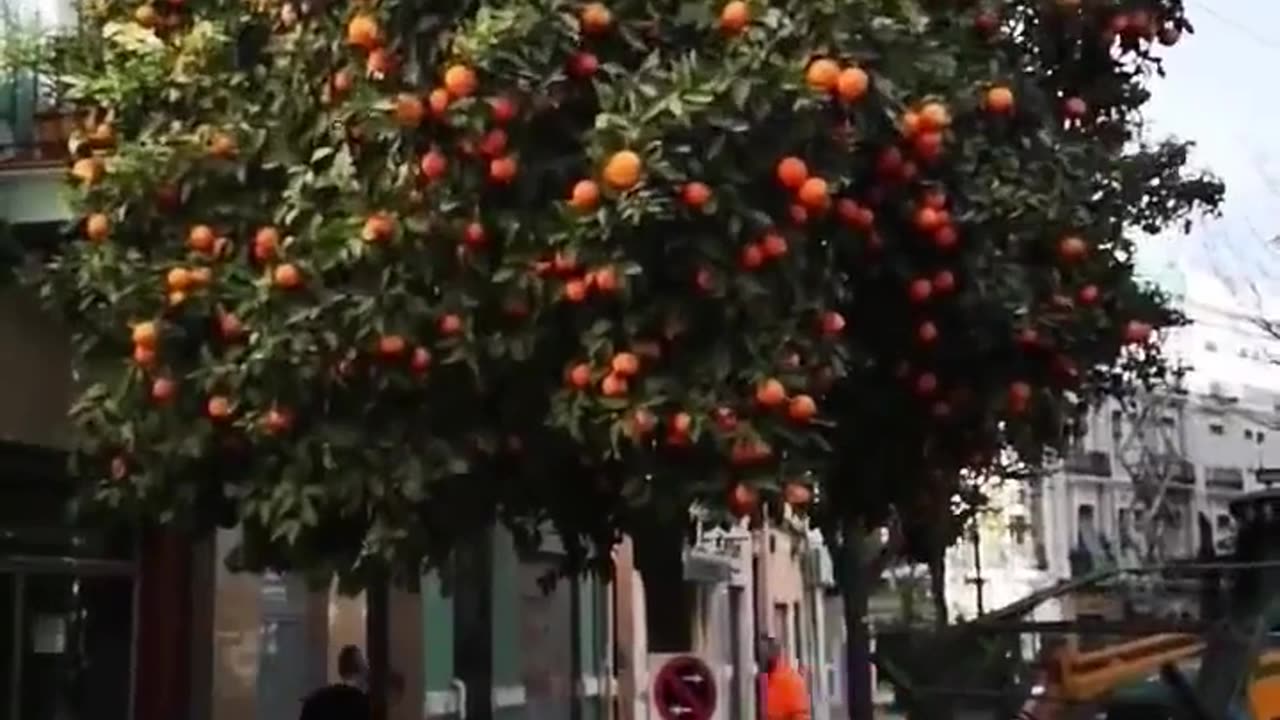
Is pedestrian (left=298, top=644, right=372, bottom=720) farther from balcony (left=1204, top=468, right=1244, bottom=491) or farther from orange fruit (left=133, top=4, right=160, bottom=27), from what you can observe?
balcony (left=1204, top=468, right=1244, bottom=491)

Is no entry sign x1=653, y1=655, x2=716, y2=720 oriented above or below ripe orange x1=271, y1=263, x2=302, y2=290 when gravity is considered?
below

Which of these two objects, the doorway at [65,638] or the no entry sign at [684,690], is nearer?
the no entry sign at [684,690]

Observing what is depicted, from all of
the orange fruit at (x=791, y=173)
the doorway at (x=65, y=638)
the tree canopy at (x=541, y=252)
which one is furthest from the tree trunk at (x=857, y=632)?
the orange fruit at (x=791, y=173)

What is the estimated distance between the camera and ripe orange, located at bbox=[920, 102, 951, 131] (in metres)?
7.92

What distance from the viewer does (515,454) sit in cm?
812

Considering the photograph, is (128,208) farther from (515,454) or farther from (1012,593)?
(1012,593)

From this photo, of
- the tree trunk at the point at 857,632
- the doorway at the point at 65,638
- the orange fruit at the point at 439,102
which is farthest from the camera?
the tree trunk at the point at 857,632

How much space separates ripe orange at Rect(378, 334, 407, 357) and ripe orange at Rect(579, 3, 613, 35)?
4.38ft

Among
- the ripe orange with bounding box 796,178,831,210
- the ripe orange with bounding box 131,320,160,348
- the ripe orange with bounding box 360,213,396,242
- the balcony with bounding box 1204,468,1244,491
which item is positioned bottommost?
the ripe orange with bounding box 131,320,160,348

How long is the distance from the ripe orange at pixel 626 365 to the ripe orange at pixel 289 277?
1.25 metres

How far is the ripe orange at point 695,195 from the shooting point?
23.9ft

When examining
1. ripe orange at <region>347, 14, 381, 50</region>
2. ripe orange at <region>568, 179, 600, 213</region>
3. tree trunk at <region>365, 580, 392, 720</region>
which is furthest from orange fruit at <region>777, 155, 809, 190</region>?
tree trunk at <region>365, 580, 392, 720</region>

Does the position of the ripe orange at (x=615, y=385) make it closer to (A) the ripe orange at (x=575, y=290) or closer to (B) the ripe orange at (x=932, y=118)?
(A) the ripe orange at (x=575, y=290)

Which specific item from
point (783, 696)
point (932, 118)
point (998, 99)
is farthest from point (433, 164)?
point (783, 696)
